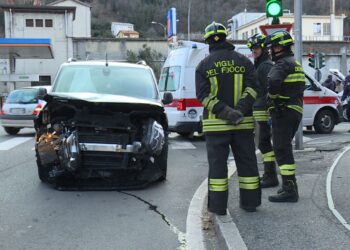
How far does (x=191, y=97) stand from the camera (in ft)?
43.1

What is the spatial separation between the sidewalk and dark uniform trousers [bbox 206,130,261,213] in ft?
0.55

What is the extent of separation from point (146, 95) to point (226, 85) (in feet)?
9.58

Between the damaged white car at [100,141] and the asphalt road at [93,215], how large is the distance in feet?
1.01

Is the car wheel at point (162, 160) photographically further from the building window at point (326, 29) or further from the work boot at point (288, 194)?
the building window at point (326, 29)

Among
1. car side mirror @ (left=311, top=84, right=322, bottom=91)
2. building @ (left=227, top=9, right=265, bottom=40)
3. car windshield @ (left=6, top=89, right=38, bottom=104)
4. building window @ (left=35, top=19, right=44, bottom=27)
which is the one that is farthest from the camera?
building @ (left=227, top=9, right=265, bottom=40)

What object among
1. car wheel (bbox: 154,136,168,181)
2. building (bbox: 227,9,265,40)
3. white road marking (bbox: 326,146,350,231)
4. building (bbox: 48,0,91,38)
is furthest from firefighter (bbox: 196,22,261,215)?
building (bbox: 227,9,265,40)

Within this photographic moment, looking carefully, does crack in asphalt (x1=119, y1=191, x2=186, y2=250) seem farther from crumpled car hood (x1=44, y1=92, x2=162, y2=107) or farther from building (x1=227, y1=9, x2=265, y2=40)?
building (x1=227, y1=9, x2=265, y2=40)

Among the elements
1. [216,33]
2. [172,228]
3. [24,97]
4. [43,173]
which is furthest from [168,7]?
[172,228]

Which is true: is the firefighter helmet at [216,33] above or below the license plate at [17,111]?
above

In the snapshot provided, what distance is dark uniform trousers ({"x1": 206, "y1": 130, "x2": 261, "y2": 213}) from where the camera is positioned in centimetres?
549

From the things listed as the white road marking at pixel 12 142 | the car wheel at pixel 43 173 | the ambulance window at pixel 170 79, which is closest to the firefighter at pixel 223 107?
the car wheel at pixel 43 173

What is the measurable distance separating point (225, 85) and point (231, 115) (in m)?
0.37

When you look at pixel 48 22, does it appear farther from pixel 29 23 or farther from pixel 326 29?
pixel 326 29

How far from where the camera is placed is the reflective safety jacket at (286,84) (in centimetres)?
599
